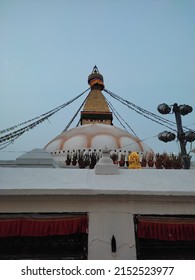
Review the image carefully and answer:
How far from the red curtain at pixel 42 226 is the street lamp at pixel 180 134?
3.78 m

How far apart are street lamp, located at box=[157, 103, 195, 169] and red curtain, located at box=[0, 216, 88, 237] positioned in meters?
3.78

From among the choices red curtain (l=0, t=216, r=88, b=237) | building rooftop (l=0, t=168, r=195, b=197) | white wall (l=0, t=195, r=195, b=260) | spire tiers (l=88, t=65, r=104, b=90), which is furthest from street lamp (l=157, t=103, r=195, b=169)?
spire tiers (l=88, t=65, r=104, b=90)

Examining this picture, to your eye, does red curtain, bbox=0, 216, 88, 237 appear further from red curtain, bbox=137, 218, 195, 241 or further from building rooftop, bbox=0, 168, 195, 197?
red curtain, bbox=137, 218, 195, 241

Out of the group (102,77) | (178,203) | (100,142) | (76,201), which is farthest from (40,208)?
(102,77)

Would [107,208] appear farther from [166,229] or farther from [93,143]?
[93,143]

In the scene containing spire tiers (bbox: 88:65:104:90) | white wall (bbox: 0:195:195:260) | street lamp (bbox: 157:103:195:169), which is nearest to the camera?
white wall (bbox: 0:195:195:260)

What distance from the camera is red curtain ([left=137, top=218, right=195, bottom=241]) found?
377cm

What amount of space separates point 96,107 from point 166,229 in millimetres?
15313

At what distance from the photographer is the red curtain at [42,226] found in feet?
12.1

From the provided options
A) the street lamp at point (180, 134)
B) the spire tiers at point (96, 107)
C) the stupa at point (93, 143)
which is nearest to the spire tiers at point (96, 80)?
the spire tiers at point (96, 107)

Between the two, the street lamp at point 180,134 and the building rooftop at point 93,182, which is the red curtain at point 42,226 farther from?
the street lamp at point 180,134

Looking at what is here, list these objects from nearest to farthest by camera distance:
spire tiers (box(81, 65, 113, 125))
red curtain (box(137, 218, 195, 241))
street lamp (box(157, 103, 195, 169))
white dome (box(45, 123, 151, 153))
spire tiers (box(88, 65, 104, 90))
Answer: red curtain (box(137, 218, 195, 241))
street lamp (box(157, 103, 195, 169))
white dome (box(45, 123, 151, 153))
spire tiers (box(81, 65, 113, 125))
spire tiers (box(88, 65, 104, 90))
